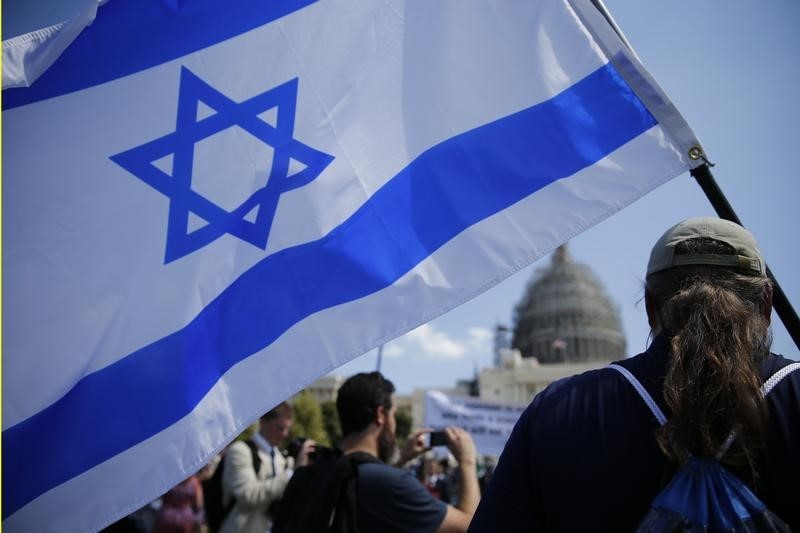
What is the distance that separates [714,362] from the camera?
1225 mm

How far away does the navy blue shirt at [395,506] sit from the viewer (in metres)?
2.66

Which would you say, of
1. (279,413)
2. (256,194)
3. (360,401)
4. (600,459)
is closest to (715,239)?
(600,459)

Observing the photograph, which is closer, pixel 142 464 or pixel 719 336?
pixel 719 336

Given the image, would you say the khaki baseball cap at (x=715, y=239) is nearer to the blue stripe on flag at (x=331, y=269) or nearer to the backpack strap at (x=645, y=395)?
the backpack strap at (x=645, y=395)

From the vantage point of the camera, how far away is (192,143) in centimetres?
237

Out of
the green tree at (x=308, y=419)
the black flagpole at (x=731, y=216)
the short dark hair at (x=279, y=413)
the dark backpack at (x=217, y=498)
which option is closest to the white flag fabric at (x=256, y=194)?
the black flagpole at (x=731, y=216)

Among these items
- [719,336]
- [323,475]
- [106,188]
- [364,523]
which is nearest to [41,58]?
[106,188]

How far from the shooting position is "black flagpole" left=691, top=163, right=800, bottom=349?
1.72 metres

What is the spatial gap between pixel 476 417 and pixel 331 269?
9.14 m

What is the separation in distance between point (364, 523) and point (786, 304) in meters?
1.69

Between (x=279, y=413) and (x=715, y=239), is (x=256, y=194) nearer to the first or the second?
(x=715, y=239)

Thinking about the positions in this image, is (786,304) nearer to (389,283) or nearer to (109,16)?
(389,283)

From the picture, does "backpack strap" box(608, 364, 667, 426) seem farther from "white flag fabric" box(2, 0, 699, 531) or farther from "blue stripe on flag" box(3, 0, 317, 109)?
"blue stripe on flag" box(3, 0, 317, 109)

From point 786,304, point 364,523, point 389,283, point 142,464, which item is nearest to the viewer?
point 786,304
